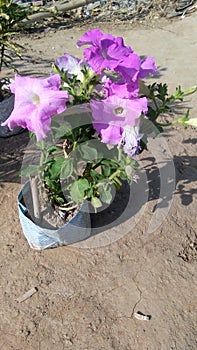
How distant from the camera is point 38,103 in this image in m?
1.95

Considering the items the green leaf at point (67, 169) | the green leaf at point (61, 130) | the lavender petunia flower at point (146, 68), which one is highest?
the lavender petunia flower at point (146, 68)

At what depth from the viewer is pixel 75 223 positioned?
266 cm

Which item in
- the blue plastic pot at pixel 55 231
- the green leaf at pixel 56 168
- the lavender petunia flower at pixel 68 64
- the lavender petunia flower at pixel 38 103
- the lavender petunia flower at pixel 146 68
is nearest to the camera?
the lavender petunia flower at pixel 38 103

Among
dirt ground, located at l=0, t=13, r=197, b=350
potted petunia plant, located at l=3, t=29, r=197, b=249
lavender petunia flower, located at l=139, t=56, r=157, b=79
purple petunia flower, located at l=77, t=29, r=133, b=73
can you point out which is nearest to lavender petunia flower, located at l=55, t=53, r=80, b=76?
potted petunia plant, located at l=3, t=29, r=197, b=249

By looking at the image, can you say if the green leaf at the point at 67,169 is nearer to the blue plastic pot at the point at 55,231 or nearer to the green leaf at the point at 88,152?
the green leaf at the point at 88,152

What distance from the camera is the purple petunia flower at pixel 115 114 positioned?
202 cm

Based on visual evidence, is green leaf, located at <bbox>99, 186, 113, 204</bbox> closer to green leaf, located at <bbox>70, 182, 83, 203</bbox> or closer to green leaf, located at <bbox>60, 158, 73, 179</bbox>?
green leaf, located at <bbox>70, 182, 83, 203</bbox>

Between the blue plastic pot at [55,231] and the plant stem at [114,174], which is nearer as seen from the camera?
the plant stem at [114,174]

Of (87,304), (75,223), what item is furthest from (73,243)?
(87,304)

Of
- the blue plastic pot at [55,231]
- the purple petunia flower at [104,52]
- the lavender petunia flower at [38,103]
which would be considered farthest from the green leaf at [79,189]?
the purple petunia flower at [104,52]

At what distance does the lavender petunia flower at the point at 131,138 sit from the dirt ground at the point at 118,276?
895 mm

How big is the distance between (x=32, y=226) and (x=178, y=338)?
96 centimetres

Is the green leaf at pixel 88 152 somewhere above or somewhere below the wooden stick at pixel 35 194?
above

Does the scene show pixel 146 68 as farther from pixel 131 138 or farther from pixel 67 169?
pixel 67 169
